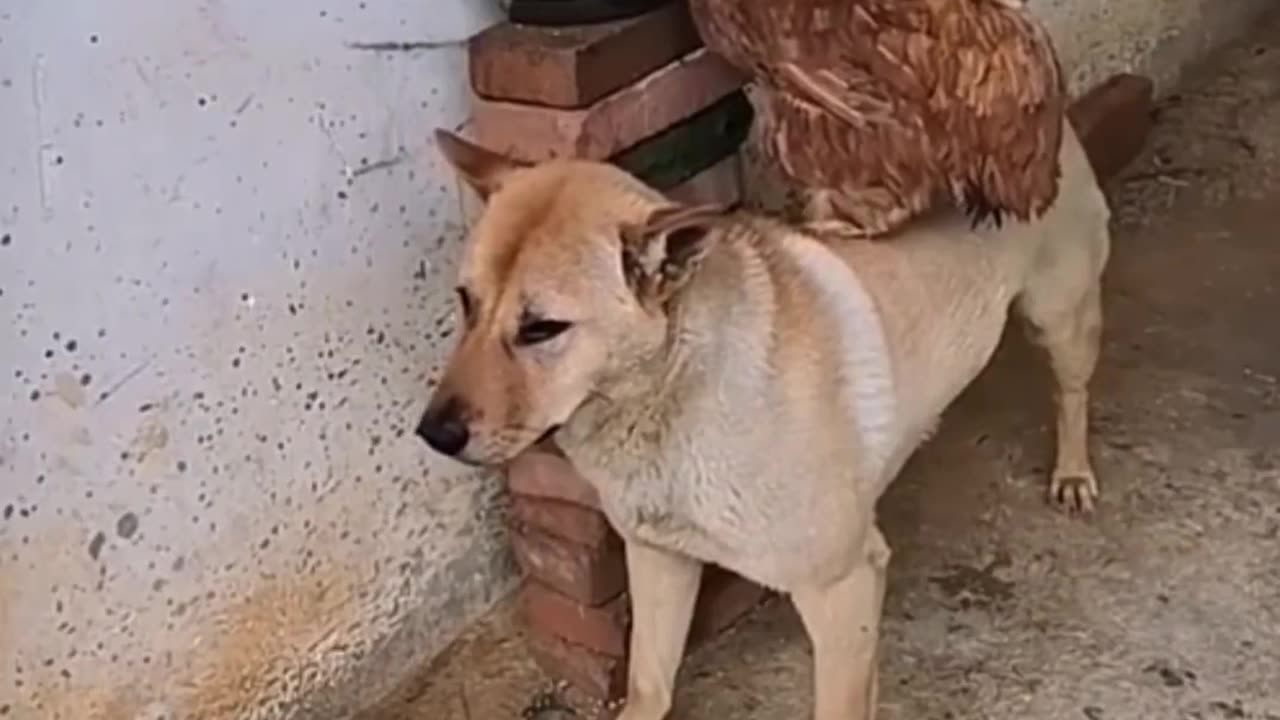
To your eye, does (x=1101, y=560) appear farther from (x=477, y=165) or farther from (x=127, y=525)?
(x=127, y=525)

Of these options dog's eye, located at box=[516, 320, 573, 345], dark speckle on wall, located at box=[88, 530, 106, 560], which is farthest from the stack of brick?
dark speckle on wall, located at box=[88, 530, 106, 560]

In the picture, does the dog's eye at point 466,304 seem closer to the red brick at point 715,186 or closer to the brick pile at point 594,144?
the brick pile at point 594,144

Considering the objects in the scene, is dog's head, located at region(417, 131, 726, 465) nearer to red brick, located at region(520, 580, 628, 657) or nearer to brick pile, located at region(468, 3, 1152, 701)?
brick pile, located at region(468, 3, 1152, 701)

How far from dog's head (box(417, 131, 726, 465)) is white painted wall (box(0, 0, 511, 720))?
10.9 inches

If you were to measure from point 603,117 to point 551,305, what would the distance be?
388 millimetres

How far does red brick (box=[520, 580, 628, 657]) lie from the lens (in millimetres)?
2199

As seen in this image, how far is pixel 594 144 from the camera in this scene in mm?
1974

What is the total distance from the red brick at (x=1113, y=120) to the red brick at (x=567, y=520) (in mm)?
1360

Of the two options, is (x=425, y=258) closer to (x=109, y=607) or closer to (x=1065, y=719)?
(x=109, y=607)

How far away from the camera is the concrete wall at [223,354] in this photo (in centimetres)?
168

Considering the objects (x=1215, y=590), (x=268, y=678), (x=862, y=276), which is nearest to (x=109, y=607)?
(x=268, y=678)

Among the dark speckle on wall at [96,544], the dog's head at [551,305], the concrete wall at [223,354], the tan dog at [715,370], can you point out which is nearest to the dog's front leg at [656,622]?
the tan dog at [715,370]

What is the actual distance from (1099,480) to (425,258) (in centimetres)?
96

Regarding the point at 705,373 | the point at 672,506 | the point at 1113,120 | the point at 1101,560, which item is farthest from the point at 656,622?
the point at 1113,120
